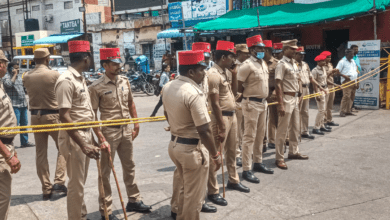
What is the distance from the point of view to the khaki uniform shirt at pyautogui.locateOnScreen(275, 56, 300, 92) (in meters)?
6.23

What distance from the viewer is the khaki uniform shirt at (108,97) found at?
436 centimetres

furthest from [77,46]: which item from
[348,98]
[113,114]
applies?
[348,98]

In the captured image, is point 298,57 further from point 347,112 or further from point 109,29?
point 109,29

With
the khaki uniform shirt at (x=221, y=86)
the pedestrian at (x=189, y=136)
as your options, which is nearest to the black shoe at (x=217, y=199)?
the khaki uniform shirt at (x=221, y=86)

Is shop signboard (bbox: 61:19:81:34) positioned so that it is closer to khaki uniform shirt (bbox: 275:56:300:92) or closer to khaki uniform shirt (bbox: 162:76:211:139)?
khaki uniform shirt (bbox: 275:56:300:92)

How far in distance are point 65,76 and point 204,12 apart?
54.8 ft

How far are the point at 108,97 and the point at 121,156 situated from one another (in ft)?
2.41

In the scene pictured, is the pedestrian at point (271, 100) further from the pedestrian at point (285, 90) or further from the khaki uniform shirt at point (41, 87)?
the khaki uniform shirt at point (41, 87)

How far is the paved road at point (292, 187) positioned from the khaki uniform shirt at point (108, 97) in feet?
4.00

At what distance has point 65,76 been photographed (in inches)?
150

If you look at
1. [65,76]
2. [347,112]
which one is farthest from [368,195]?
[347,112]

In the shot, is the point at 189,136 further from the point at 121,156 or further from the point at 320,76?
the point at 320,76

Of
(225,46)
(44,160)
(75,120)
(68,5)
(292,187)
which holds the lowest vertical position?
(292,187)

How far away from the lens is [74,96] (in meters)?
3.85
